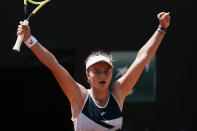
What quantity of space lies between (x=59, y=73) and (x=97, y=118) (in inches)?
15.3

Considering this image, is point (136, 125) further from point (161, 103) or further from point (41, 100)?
point (41, 100)

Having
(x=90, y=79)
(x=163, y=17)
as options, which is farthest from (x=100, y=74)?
(x=163, y=17)

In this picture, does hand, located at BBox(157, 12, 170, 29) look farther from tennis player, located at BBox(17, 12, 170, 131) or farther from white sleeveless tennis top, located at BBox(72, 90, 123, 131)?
white sleeveless tennis top, located at BBox(72, 90, 123, 131)

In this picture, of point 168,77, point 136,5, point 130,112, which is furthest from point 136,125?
point 136,5

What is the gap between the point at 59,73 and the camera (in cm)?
292

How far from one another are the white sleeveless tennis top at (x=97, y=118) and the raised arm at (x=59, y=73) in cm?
6

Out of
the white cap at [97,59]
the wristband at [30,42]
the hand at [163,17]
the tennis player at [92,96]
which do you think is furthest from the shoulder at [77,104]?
the hand at [163,17]

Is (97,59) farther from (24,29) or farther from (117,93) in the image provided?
(24,29)

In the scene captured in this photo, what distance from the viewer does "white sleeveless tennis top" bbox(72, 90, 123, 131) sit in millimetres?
2930

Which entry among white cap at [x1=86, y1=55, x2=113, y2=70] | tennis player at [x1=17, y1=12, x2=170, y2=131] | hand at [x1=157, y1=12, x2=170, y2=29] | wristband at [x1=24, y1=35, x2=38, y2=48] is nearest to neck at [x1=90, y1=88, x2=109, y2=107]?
tennis player at [x1=17, y1=12, x2=170, y2=131]

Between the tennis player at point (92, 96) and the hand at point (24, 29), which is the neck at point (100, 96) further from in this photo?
the hand at point (24, 29)

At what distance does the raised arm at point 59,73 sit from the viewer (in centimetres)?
283

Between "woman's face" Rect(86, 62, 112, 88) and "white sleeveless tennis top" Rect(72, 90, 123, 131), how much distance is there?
0.12m

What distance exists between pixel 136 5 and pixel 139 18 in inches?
6.8
